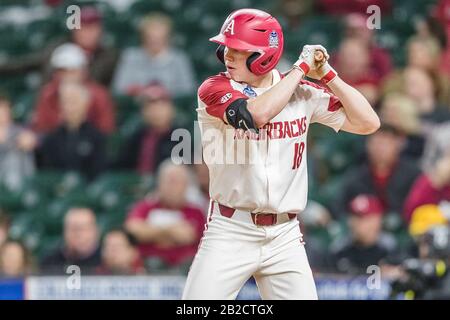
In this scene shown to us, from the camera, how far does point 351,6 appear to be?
9.22 metres

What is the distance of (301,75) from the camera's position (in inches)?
184

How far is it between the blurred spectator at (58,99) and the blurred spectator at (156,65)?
0.81 ft

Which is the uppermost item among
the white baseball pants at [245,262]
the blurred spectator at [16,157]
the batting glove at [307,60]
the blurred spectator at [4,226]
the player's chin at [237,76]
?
the batting glove at [307,60]

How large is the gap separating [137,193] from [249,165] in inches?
146

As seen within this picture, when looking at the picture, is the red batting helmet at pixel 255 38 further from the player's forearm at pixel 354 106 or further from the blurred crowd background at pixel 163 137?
the blurred crowd background at pixel 163 137

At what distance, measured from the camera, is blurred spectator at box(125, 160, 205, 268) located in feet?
25.8

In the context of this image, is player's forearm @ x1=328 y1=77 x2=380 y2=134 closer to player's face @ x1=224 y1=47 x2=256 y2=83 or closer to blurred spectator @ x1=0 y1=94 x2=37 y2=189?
player's face @ x1=224 y1=47 x2=256 y2=83

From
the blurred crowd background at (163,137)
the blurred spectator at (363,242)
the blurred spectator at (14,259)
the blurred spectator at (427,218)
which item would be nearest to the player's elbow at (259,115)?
the blurred spectator at (427,218)

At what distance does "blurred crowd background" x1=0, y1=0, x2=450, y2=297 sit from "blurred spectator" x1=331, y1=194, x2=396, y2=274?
0.04 ft

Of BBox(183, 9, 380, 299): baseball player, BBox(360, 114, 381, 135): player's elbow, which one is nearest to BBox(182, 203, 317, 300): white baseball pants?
BBox(183, 9, 380, 299): baseball player

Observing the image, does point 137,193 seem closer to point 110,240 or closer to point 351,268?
point 110,240

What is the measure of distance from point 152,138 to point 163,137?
103 millimetres

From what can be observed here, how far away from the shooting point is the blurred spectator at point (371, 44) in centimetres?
885
